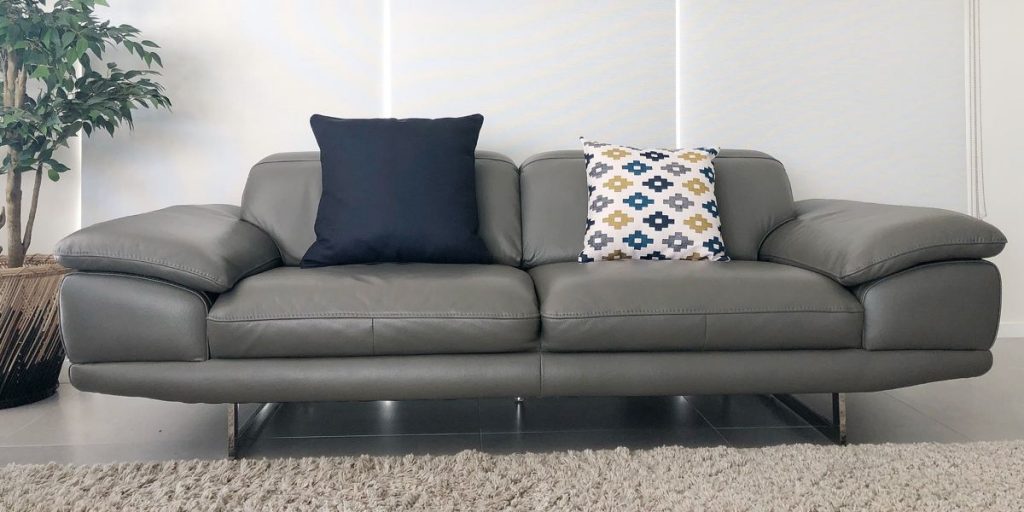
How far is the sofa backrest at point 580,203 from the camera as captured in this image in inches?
102

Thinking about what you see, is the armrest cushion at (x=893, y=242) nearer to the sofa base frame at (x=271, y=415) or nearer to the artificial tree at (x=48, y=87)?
the sofa base frame at (x=271, y=415)

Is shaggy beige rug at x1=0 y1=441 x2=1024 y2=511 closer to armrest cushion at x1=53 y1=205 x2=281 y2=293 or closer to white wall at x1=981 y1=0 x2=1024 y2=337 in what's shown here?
armrest cushion at x1=53 y1=205 x2=281 y2=293

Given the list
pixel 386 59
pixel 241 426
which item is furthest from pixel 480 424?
pixel 386 59

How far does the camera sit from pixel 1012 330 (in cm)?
338

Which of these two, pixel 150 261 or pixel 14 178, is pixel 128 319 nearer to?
pixel 150 261

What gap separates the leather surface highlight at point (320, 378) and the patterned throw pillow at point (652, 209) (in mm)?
673

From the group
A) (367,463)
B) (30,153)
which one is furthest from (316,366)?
(30,153)

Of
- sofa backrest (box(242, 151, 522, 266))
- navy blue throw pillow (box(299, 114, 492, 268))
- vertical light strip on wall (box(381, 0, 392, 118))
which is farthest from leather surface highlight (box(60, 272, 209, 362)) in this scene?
vertical light strip on wall (box(381, 0, 392, 118))

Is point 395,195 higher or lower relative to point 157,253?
higher

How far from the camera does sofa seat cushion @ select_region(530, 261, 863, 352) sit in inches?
74.9

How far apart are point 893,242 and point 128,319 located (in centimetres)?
196

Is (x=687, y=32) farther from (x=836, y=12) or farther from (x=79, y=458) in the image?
(x=79, y=458)

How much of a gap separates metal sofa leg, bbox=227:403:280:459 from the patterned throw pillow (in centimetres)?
111

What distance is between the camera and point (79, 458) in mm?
1932
